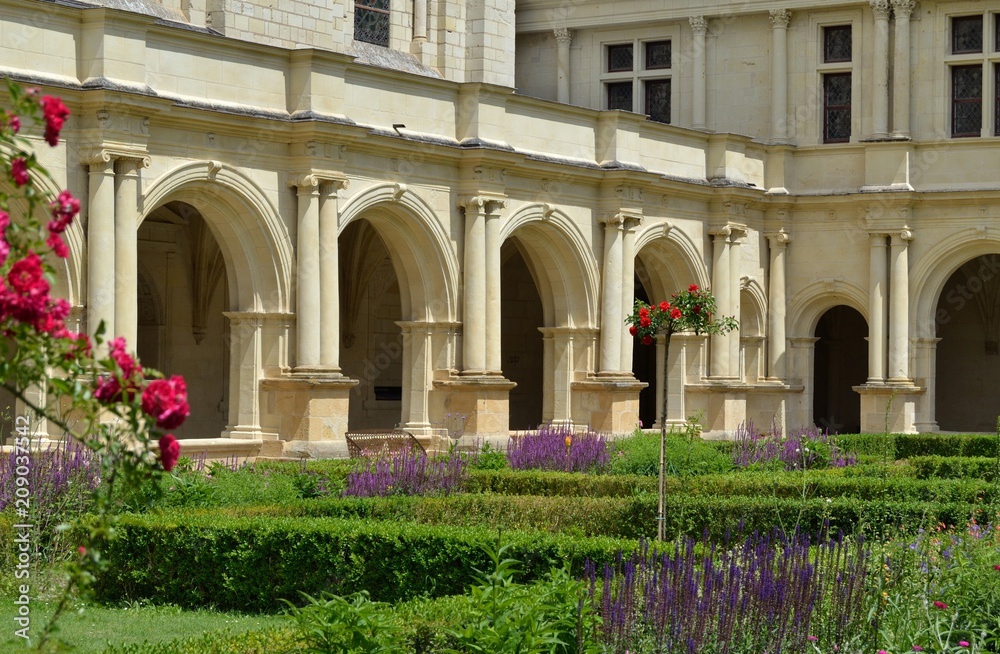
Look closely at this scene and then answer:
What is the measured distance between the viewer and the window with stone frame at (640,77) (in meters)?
28.5

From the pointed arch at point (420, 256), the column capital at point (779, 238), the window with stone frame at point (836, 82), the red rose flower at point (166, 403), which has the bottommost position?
the red rose flower at point (166, 403)

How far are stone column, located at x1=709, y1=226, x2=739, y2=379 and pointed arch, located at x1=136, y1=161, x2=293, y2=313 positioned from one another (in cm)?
923

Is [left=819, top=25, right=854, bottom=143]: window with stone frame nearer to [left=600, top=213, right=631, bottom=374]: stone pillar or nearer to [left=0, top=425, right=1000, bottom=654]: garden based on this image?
[left=600, top=213, right=631, bottom=374]: stone pillar

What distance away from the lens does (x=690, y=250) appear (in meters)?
25.2

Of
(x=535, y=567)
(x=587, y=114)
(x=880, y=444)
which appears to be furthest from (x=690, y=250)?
(x=535, y=567)

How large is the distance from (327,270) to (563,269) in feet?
17.3

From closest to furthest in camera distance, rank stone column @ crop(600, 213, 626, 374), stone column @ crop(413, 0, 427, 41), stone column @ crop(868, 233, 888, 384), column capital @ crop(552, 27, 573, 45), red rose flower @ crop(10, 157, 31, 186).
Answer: red rose flower @ crop(10, 157, 31, 186), stone column @ crop(600, 213, 626, 374), stone column @ crop(413, 0, 427, 41), stone column @ crop(868, 233, 888, 384), column capital @ crop(552, 27, 573, 45)

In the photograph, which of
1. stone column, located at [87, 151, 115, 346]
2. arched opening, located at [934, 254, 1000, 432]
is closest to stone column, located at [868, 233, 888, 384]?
arched opening, located at [934, 254, 1000, 432]

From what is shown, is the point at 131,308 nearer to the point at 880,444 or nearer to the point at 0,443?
the point at 0,443

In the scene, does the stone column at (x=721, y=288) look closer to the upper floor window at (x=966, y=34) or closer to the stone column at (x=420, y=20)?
the upper floor window at (x=966, y=34)

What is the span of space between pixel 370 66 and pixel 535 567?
459 inches

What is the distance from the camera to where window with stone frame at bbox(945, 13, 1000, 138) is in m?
26.1

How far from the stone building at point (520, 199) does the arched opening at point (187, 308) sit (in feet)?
0.15

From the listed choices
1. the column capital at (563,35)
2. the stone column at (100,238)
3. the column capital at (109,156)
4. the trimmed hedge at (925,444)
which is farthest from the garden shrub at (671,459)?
the column capital at (563,35)
